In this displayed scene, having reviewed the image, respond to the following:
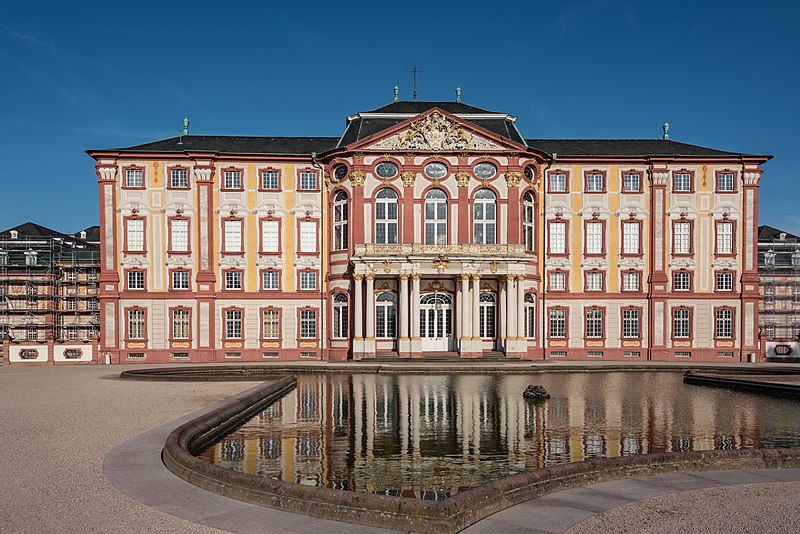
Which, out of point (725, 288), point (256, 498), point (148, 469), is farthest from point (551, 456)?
point (725, 288)

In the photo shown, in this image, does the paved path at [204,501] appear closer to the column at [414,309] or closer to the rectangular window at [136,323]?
the column at [414,309]

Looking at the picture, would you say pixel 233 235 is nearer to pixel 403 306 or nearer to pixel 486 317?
pixel 403 306

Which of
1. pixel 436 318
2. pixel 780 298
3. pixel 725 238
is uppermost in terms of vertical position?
pixel 725 238

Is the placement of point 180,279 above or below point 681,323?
above

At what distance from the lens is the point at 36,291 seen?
61.1m

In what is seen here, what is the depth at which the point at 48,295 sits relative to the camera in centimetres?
6062

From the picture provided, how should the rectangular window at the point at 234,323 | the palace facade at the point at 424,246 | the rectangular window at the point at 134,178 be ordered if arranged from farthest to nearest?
the rectangular window at the point at 234,323
the rectangular window at the point at 134,178
the palace facade at the point at 424,246

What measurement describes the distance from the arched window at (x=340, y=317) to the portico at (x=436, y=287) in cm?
148

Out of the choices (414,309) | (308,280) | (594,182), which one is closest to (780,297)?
(594,182)

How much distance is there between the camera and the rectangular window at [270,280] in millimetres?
46969

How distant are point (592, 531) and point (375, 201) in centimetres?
3767

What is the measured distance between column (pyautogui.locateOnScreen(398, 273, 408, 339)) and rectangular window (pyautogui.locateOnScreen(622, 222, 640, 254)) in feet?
51.1

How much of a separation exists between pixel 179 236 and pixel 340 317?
11.8 m

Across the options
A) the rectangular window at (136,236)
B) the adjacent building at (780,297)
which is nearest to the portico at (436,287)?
the rectangular window at (136,236)
